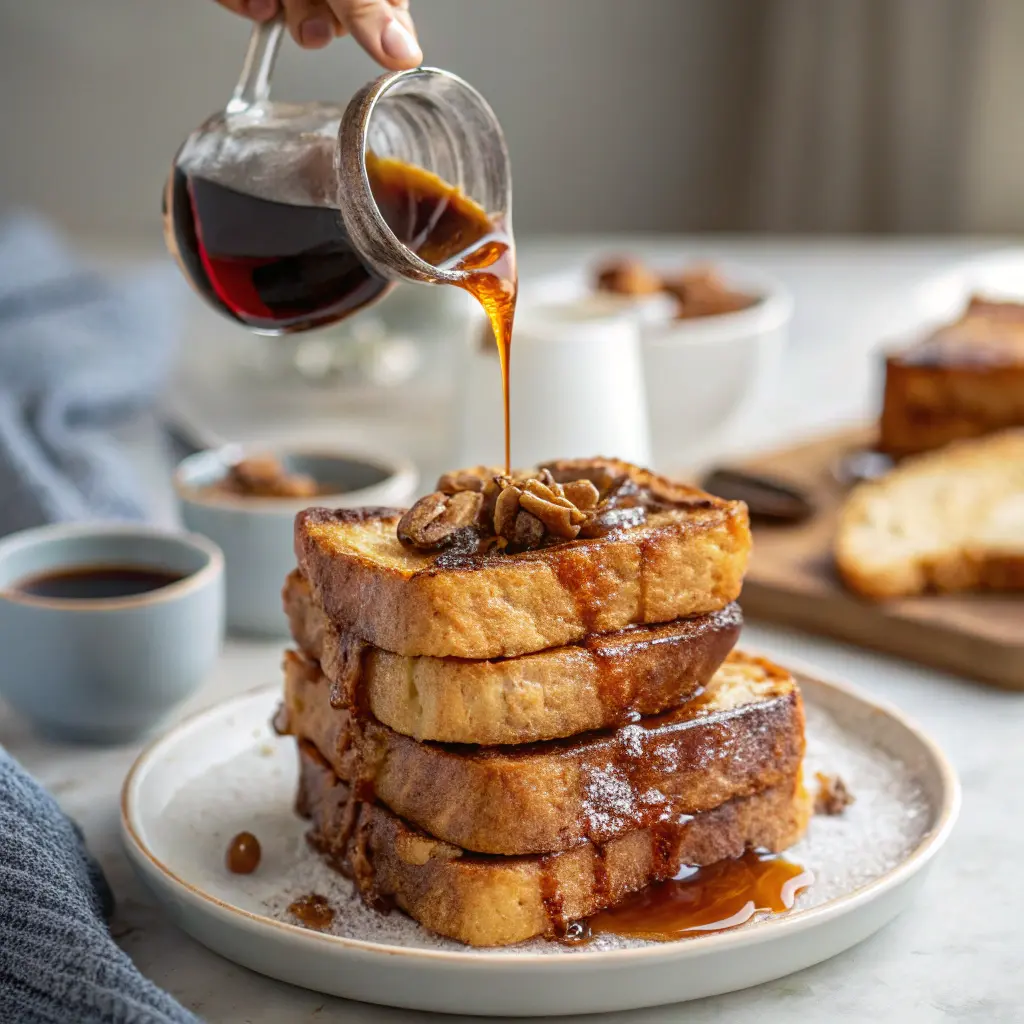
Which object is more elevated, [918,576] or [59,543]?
[59,543]

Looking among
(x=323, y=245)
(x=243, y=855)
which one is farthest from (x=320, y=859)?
(x=323, y=245)

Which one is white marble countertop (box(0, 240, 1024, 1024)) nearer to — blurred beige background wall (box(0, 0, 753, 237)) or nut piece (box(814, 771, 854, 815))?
nut piece (box(814, 771, 854, 815))

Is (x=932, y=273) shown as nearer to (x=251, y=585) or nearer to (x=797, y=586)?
(x=797, y=586)

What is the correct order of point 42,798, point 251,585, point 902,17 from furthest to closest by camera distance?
point 902,17 < point 251,585 < point 42,798

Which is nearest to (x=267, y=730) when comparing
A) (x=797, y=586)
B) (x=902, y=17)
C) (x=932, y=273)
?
(x=797, y=586)

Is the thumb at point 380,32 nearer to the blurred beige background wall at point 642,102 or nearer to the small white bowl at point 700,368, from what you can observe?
the small white bowl at point 700,368

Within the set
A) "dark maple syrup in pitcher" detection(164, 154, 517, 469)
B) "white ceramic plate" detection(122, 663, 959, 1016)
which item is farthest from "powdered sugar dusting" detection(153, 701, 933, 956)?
"dark maple syrup in pitcher" detection(164, 154, 517, 469)

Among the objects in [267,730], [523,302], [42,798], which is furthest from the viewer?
[523,302]
